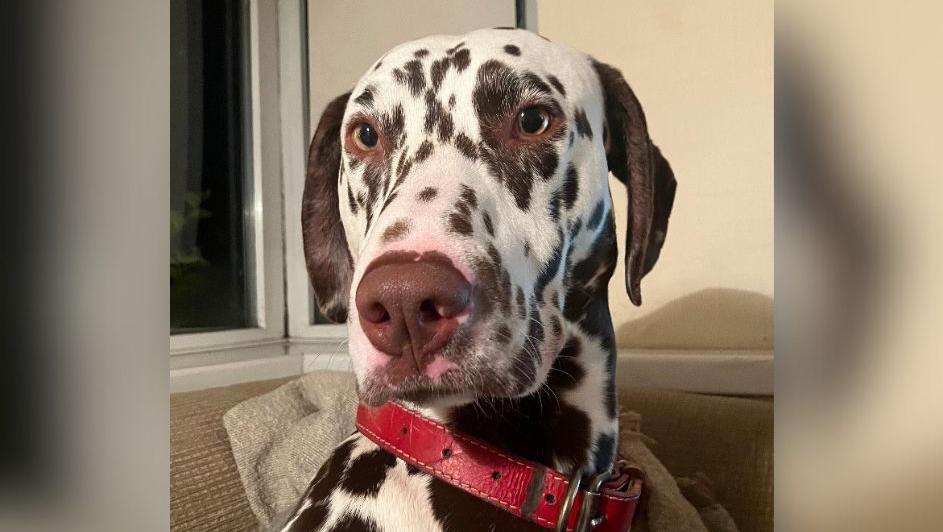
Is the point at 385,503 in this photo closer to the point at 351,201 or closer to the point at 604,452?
the point at 604,452

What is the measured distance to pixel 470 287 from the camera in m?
0.70

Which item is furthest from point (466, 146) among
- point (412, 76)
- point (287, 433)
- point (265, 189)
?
point (287, 433)

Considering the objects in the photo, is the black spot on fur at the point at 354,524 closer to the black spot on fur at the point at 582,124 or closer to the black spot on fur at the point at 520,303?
the black spot on fur at the point at 520,303

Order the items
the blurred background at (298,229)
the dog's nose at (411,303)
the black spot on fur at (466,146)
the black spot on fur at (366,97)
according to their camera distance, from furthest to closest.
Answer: the black spot on fur at (366,97) < the black spot on fur at (466,146) < the blurred background at (298,229) < the dog's nose at (411,303)

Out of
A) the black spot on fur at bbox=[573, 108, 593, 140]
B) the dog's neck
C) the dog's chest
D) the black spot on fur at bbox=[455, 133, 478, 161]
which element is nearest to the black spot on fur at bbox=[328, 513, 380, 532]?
the dog's chest

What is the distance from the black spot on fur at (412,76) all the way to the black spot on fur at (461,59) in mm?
51

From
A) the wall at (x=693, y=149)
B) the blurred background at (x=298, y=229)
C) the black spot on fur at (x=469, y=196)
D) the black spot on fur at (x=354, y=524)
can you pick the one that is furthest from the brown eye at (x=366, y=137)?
the black spot on fur at (x=354, y=524)

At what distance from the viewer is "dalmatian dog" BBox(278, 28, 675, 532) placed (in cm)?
71

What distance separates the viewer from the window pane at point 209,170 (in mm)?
1000

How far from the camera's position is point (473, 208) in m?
0.80

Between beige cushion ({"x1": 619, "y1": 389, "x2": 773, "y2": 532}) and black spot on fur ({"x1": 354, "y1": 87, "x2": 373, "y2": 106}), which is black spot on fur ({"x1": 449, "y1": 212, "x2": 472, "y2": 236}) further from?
beige cushion ({"x1": 619, "y1": 389, "x2": 773, "y2": 532})

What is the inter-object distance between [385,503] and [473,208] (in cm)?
40
